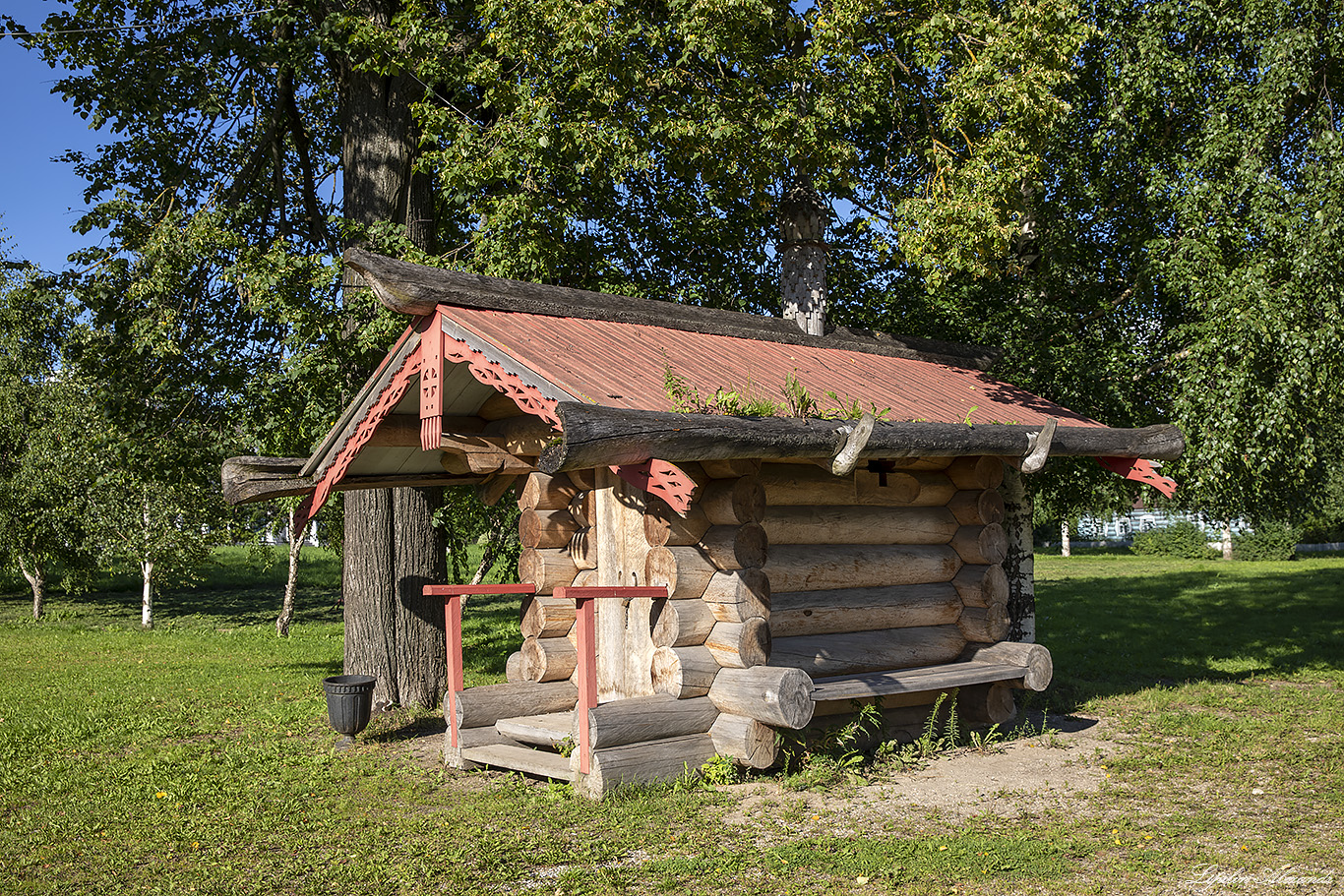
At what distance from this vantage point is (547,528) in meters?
9.65

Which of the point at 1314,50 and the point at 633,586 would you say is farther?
the point at 1314,50

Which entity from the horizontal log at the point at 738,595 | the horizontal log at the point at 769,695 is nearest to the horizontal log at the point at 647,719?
the horizontal log at the point at 769,695

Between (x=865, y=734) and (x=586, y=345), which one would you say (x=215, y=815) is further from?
(x=865, y=734)

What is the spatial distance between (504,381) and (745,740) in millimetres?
3241

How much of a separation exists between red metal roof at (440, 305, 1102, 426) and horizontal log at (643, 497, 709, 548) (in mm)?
951

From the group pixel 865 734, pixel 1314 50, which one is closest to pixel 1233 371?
pixel 1314 50

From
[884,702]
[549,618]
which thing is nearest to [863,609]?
[884,702]

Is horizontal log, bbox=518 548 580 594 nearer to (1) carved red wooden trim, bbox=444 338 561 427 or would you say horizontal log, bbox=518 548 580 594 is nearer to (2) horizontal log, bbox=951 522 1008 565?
(1) carved red wooden trim, bbox=444 338 561 427

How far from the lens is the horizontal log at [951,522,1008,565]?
1023 cm

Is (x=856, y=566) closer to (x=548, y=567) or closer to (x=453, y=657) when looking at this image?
(x=548, y=567)

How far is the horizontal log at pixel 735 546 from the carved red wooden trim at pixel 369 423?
107 inches

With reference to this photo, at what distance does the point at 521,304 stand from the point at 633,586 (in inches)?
105

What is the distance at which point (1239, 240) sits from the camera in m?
11.4

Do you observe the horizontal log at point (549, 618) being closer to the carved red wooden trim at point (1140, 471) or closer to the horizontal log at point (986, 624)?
the horizontal log at point (986, 624)
